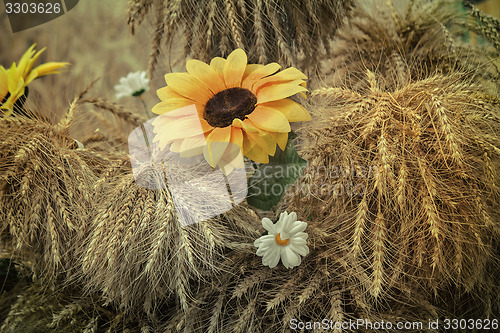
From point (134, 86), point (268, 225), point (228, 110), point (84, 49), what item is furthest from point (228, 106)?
point (84, 49)

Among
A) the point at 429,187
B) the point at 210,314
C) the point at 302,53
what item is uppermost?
the point at 302,53

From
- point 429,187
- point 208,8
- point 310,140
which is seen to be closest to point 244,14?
point 208,8

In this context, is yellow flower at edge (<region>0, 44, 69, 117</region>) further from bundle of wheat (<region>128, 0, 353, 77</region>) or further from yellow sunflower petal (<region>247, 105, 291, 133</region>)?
yellow sunflower petal (<region>247, 105, 291, 133</region>)

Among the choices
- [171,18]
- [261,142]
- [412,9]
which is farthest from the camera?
[412,9]

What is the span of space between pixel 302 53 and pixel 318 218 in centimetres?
21

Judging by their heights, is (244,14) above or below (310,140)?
above

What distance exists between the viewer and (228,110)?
1.24ft

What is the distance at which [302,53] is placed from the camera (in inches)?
20.8

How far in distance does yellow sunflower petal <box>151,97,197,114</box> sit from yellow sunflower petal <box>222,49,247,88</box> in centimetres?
5

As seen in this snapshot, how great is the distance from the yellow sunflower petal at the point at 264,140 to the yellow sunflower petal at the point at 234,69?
0.07 metres

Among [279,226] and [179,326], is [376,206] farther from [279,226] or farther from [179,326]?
[179,326]

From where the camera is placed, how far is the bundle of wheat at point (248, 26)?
48cm

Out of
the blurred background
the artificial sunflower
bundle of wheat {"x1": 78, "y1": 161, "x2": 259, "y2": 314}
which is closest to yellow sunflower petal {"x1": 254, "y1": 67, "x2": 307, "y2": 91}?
the artificial sunflower

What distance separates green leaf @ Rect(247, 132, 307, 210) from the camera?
417 millimetres
